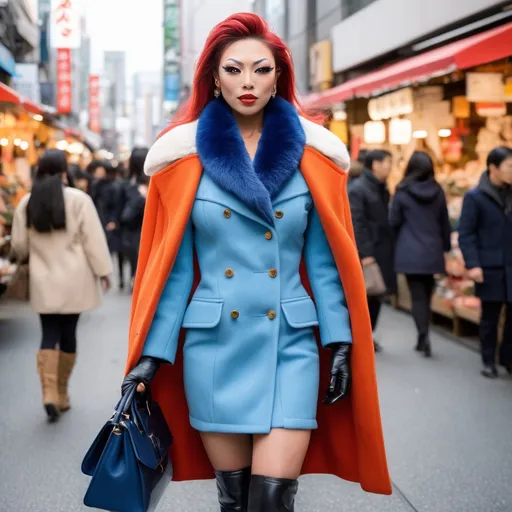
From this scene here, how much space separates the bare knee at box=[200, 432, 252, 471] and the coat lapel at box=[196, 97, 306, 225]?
2.42 feet

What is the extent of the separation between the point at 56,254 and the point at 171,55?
53725 millimetres

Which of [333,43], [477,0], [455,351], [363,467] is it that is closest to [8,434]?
[363,467]

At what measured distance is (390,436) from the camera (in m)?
5.41

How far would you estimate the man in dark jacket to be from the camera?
7.38 metres

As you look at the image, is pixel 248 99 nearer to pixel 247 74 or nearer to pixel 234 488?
pixel 247 74

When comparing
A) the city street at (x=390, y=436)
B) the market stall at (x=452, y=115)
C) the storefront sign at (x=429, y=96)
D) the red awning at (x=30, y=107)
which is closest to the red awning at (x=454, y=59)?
the market stall at (x=452, y=115)

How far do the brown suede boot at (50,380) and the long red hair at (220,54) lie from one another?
3237 mm

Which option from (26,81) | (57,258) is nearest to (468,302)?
(57,258)

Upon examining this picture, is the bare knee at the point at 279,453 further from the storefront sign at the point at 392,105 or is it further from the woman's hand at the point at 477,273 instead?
the storefront sign at the point at 392,105

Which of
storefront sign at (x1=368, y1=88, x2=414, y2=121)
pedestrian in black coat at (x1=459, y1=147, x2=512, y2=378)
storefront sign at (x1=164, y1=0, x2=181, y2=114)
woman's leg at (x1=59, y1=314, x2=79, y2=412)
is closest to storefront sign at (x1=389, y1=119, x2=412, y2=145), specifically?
storefront sign at (x1=368, y1=88, x2=414, y2=121)

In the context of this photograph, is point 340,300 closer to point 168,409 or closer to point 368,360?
point 368,360

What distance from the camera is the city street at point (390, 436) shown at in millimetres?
4320

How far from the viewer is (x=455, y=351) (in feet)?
26.9

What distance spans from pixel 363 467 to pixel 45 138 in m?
20.1
